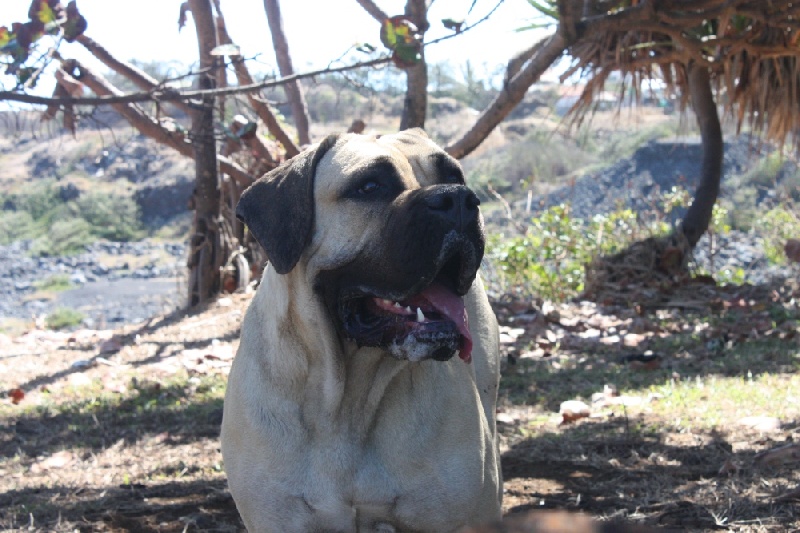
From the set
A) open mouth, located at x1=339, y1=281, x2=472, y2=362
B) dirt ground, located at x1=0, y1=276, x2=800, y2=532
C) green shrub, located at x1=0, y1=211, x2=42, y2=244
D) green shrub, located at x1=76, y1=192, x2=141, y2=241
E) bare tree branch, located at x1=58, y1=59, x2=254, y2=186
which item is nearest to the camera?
open mouth, located at x1=339, y1=281, x2=472, y2=362

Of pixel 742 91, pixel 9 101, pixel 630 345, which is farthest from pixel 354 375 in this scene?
pixel 742 91

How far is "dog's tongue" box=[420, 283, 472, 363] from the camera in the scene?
3.15 metres

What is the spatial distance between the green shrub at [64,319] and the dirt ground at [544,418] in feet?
16.6

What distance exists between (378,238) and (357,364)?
0.52m

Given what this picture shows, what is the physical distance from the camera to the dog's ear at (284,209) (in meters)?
3.21

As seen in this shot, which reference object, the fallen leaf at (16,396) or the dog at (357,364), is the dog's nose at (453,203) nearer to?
the dog at (357,364)

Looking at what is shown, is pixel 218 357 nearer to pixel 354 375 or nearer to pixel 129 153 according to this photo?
pixel 354 375

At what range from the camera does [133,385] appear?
6633 millimetres

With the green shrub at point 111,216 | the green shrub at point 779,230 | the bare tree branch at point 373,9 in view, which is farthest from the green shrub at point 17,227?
the bare tree branch at point 373,9

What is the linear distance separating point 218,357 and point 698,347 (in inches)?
143

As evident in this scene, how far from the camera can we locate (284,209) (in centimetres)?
327

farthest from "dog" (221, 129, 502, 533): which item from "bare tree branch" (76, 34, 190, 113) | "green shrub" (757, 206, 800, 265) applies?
"green shrub" (757, 206, 800, 265)

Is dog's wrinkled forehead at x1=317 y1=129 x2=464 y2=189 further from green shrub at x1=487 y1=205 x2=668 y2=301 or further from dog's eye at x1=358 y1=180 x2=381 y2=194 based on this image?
green shrub at x1=487 y1=205 x2=668 y2=301

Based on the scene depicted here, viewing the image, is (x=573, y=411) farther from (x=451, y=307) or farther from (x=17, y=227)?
(x=17, y=227)
